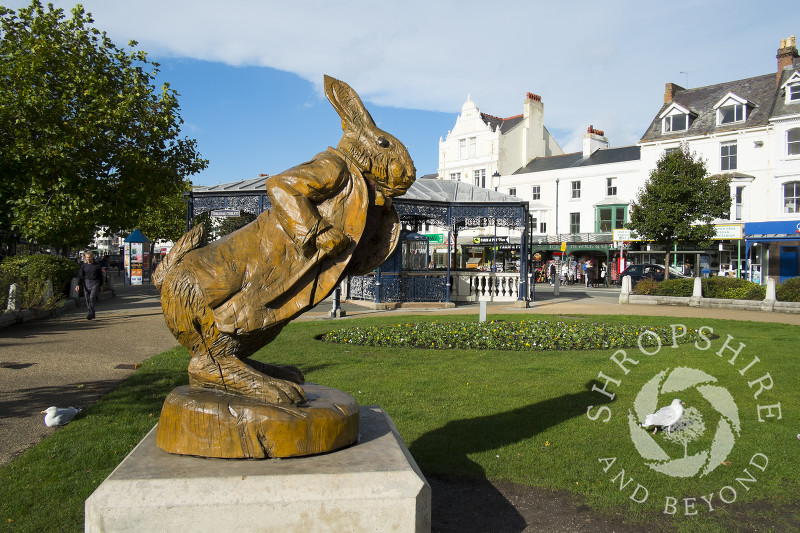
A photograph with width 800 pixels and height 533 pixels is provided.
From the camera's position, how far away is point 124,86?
1802cm

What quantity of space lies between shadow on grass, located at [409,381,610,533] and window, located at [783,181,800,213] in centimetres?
3169

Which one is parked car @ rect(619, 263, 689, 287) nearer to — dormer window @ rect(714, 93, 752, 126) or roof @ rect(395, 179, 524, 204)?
dormer window @ rect(714, 93, 752, 126)

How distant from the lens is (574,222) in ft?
143

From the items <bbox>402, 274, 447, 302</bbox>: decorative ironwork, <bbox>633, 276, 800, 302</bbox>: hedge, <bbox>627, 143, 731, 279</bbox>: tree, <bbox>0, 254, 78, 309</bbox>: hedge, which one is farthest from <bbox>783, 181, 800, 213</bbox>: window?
<bbox>0, 254, 78, 309</bbox>: hedge

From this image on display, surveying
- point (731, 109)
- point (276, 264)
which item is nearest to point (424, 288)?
point (276, 264)

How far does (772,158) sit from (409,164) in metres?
36.7

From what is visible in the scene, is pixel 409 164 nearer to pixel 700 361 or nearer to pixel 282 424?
pixel 282 424

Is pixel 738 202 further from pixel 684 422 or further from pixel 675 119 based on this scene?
pixel 684 422

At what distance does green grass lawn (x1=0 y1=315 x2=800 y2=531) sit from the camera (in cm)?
434

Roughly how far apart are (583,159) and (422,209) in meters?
28.7

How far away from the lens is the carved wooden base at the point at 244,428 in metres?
2.99

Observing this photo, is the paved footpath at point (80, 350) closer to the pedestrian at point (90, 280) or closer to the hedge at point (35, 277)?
the pedestrian at point (90, 280)

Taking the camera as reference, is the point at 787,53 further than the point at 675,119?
No

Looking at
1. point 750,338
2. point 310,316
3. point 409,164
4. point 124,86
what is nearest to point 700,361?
point 750,338
